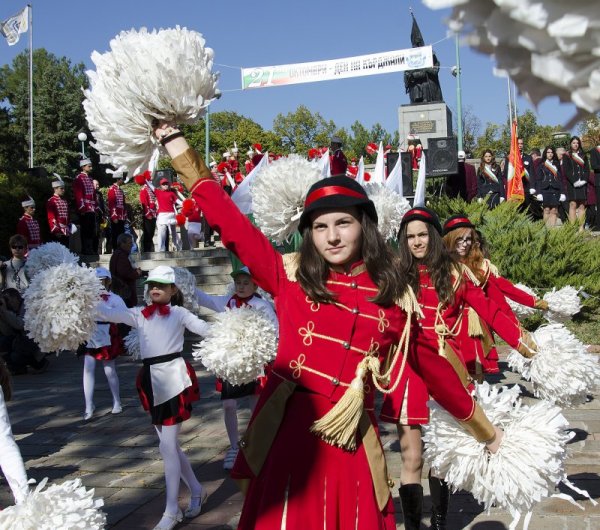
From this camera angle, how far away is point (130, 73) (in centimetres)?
258

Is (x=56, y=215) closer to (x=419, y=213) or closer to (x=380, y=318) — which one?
(x=419, y=213)

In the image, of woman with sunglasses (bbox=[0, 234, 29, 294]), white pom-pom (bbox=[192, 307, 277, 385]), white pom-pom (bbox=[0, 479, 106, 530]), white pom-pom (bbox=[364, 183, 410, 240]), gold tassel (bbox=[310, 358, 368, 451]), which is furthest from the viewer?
woman with sunglasses (bbox=[0, 234, 29, 294])

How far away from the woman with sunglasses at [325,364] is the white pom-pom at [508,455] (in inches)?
3.6

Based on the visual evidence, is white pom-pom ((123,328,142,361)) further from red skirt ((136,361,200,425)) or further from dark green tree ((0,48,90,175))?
dark green tree ((0,48,90,175))

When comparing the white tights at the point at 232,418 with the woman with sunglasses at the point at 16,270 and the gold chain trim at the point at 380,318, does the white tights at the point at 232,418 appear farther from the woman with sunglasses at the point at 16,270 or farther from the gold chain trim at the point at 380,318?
the woman with sunglasses at the point at 16,270

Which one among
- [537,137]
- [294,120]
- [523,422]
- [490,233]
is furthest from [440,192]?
[294,120]

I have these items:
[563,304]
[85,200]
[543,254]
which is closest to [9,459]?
[563,304]

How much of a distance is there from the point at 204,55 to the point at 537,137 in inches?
2130

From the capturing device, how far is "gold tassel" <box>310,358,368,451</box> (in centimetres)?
280

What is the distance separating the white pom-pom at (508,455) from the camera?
304 centimetres

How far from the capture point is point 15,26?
30531 mm

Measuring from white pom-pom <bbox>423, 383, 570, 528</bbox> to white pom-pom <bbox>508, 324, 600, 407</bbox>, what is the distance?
2.82m

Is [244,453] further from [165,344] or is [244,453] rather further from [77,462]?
[77,462]

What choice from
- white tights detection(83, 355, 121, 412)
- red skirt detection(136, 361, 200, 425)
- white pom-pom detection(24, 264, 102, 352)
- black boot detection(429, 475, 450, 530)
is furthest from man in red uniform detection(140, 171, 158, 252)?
black boot detection(429, 475, 450, 530)
